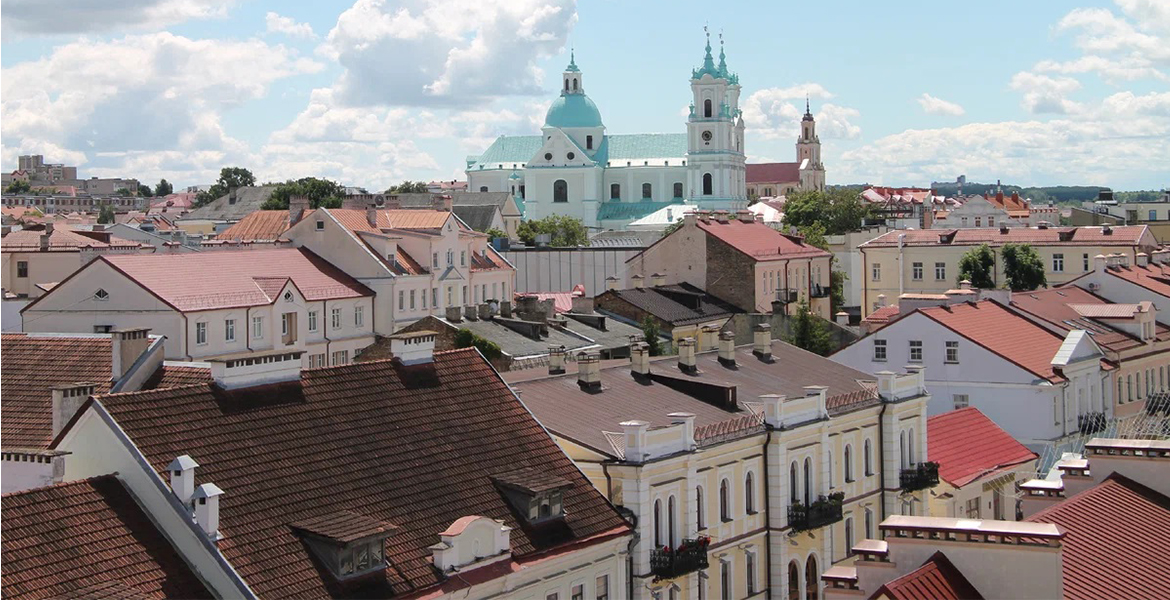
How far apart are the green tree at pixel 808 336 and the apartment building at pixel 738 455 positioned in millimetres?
21415

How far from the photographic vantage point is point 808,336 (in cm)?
6450

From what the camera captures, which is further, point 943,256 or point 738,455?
point 943,256

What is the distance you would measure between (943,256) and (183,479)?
227 ft

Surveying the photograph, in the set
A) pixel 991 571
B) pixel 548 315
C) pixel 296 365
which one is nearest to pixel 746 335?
pixel 548 315

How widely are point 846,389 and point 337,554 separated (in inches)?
796

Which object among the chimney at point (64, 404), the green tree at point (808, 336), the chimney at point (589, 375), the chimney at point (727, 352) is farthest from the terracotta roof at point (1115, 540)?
the green tree at point (808, 336)

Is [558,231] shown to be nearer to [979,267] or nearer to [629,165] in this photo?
[629,165]

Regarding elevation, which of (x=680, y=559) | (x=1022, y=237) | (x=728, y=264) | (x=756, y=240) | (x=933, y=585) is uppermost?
(x=756, y=240)

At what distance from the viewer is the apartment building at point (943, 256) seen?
84.4m

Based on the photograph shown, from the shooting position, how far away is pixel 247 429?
24.1 meters

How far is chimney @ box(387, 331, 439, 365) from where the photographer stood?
28297mm

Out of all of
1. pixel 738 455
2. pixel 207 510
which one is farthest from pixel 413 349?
pixel 738 455

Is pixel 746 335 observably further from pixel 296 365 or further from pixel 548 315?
pixel 296 365

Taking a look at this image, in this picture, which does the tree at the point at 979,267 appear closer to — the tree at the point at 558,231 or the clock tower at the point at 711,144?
the tree at the point at 558,231
